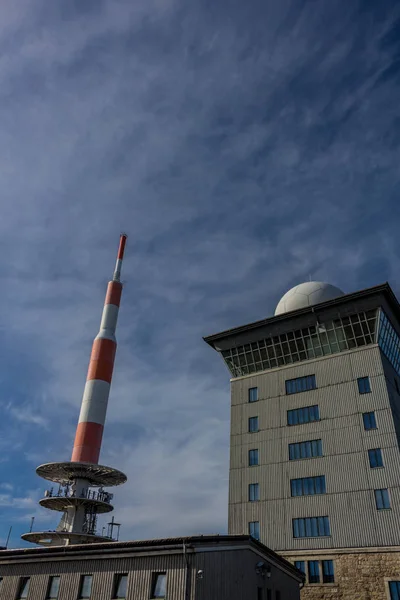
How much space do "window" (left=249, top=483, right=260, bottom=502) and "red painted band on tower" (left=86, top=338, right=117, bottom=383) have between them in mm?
23096

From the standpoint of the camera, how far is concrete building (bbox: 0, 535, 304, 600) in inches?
954

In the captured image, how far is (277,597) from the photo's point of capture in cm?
3092

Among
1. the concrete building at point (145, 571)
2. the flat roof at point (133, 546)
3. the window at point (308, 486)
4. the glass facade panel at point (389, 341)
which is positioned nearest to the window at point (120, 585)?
the concrete building at point (145, 571)

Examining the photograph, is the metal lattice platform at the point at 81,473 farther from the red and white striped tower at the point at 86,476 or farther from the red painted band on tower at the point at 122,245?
the red painted band on tower at the point at 122,245

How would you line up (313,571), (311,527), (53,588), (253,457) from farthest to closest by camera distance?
(253,457) → (311,527) → (313,571) → (53,588)

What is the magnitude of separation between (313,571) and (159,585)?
2575 centimetres

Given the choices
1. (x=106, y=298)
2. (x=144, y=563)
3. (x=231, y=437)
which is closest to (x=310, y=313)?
(x=231, y=437)

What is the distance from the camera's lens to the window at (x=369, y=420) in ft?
155

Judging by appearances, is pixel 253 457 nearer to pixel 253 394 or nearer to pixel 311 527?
pixel 253 394

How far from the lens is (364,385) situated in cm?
4978

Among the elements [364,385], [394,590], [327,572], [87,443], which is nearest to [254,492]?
[327,572]

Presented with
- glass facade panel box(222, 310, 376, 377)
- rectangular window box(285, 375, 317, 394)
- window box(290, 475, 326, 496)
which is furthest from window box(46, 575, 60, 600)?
glass facade panel box(222, 310, 376, 377)

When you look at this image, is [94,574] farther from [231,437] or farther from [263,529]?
[231,437]

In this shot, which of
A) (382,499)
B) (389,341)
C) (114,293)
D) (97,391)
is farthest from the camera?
(114,293)
